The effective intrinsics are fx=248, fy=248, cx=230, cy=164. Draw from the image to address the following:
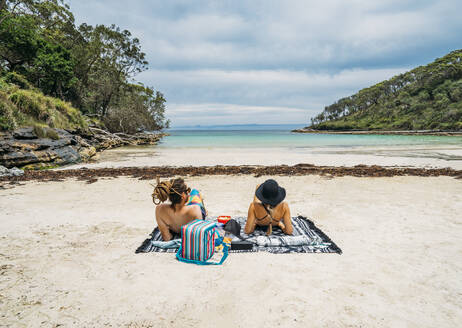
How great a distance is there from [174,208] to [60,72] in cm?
2640

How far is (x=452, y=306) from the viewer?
2.76 m

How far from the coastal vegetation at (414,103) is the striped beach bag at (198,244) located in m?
75.9

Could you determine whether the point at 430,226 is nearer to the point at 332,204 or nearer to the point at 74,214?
the point at 332,204

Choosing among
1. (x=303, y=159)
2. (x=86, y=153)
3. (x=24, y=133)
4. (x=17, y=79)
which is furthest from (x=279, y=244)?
(x=17, y=79)

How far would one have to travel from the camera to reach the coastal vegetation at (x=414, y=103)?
69.2m

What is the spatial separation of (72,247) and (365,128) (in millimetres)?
98767

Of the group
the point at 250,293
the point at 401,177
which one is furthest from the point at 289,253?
the point at 401,177

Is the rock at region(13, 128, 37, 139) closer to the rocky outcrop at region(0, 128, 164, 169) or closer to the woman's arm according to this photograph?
the rocky outcrop at region(0, 128, 164, 169)

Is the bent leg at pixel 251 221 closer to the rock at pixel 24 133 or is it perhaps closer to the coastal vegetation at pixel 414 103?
the rock at pixel 24 133

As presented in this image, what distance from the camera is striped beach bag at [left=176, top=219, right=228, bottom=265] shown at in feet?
12.1

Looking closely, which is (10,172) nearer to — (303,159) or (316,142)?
(303,159)

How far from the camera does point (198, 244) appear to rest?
3.70 meters

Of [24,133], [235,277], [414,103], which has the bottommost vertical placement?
[235,277]

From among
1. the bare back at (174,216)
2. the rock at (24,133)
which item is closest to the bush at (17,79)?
the rock at (24,133)
